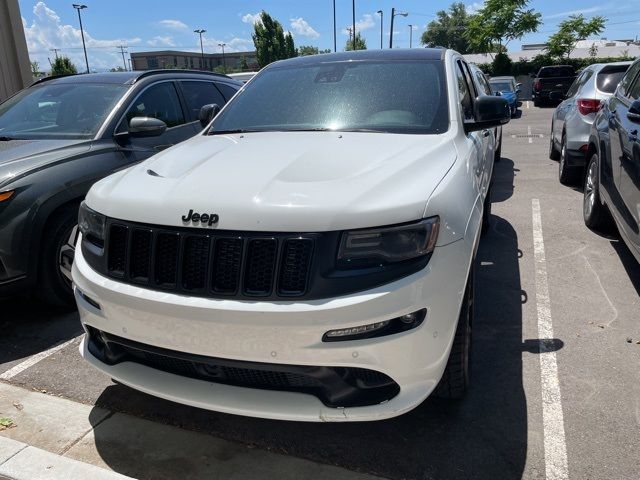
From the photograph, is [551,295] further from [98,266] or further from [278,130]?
[98,266]

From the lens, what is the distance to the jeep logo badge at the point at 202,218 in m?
2.16

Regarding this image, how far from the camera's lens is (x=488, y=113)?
10.9 ft

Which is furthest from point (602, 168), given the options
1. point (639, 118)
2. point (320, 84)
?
point (320, 84)

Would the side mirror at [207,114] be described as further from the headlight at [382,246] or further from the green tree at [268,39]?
the green tree at [268,39]

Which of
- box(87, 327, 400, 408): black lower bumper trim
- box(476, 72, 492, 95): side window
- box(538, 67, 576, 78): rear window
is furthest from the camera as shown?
box(538, 67, 576, 78): rear window

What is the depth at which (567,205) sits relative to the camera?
21.9ft

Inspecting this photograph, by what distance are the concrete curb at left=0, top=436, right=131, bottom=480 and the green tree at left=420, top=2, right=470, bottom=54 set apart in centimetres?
10563

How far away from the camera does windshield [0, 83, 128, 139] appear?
14.8 feet

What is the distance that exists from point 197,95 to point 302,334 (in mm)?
4292

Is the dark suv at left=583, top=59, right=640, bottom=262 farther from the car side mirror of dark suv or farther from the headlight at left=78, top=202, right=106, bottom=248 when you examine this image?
the headlight at left=78, top=202, right=106, bottom=248

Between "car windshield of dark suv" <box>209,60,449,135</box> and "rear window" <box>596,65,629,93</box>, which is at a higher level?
"car windshield of dark suv" <box>209,60,449,135</box>

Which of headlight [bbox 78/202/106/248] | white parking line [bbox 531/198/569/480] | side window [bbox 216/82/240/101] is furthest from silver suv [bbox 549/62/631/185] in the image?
headlight [bbox 78/202/106/248]

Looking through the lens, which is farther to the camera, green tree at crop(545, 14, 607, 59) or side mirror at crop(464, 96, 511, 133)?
green tree at crop(545, 14, 607, 59)

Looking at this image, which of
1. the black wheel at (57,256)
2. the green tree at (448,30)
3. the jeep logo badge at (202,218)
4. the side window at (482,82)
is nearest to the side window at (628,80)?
the side window at (482,82)
